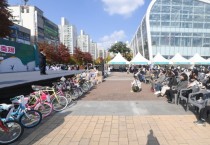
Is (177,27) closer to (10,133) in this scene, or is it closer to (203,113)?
(203,113)

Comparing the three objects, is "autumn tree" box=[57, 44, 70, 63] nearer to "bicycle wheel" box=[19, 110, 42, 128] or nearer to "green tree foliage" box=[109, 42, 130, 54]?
"green tree foliage" box=[109, 42, 130, 54]

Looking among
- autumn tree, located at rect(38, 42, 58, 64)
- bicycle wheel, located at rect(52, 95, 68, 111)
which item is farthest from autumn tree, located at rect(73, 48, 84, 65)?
bicycle wheel, located at rect(52, 95, 68, 111)

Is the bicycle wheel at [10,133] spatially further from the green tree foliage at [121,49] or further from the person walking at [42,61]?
the green tree foliage at [121,49]

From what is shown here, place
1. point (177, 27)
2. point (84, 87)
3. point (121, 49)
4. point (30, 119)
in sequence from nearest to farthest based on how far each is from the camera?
point (30, 119) → point (84, 87) → point (177, 27) → point (121, 49)

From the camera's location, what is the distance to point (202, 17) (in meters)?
56.3

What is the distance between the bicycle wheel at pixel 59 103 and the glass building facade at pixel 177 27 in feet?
Result: 162

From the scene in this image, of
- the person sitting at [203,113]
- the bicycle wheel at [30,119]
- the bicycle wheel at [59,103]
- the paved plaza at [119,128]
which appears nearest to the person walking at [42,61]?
the bicycle wheel at [59,103]

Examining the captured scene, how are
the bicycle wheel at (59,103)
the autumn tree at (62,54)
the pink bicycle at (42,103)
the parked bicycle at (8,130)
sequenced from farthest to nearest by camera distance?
the autumn tree at (62,54) → the bicycle wheel at (59,103) → the pink bicycle at (42,103) → the parked bicycle at (8,130)

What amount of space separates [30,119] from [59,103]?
7.12 feet

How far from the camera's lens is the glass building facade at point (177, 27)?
55781 mm

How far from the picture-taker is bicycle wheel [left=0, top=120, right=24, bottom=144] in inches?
188

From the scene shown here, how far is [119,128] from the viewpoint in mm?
5641

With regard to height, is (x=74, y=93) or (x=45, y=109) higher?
(x=74, y=93)

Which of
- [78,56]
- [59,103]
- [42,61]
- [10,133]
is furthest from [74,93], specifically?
[78,56]
